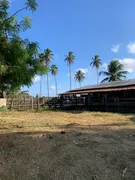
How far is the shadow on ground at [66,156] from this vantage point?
16.7 ft

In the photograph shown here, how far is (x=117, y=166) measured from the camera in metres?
5.51

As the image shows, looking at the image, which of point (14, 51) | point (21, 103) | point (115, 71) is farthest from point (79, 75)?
point (14, 51)

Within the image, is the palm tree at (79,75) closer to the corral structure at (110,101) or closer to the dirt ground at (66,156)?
the corral structure at (110,101)

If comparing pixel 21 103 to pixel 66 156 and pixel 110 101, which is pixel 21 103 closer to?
pixel 110 101

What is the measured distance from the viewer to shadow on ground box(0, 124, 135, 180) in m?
5.10

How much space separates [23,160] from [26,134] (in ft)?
7.02

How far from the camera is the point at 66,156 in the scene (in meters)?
5.99

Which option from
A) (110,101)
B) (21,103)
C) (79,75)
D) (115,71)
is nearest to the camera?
(110,101)

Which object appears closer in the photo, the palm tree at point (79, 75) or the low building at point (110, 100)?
the low building at point (110, 100)

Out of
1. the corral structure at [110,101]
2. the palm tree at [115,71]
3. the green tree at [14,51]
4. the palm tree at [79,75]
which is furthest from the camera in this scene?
the palm tree at [79,75]

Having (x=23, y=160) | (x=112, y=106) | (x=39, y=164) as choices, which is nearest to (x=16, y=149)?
(x=23, y=160)

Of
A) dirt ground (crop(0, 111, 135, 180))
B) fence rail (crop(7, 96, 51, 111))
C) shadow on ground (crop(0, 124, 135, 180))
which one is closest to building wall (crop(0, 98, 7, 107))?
fence rail (crop(7, 96, 51, 111))

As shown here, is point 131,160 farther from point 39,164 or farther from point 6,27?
point 6,27

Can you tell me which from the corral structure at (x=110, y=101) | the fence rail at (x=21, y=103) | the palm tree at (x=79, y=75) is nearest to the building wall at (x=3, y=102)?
the fence rail at (x=21, y=103)
